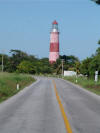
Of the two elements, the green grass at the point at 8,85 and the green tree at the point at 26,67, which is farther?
the green tree at the point at 26,67

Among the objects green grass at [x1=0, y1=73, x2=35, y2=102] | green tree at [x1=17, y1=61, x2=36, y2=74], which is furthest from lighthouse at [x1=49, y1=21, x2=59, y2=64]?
green grass at [x1=0, y1=73, x2=35, y2=102]

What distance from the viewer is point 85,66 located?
7525cm

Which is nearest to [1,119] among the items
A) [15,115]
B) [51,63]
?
[15,115]

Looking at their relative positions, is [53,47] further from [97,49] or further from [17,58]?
[97,49]

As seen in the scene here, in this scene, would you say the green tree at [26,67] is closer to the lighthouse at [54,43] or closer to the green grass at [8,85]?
the lighthouse at [54,43]

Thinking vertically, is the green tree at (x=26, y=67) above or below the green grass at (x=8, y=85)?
above

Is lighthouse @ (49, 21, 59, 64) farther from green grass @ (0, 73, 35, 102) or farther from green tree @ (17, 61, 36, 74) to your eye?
green grass @ (0, 73, 35, 102)

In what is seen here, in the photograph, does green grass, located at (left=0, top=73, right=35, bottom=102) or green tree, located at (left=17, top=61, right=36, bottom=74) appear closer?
green grass, located at (left=0, top=73, right=35, bottom=102)

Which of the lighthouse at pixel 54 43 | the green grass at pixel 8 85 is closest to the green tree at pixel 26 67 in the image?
the lighthouse at pixel 54 43

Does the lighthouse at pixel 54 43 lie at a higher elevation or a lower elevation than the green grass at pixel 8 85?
higher

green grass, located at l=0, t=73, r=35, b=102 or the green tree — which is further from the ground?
the green tree

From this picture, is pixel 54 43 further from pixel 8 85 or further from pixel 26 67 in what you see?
pixel 8 85

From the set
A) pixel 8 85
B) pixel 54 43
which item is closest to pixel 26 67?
pixel 54 43

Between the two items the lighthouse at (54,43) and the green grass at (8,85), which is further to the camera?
the lighthouse at (54,43)
